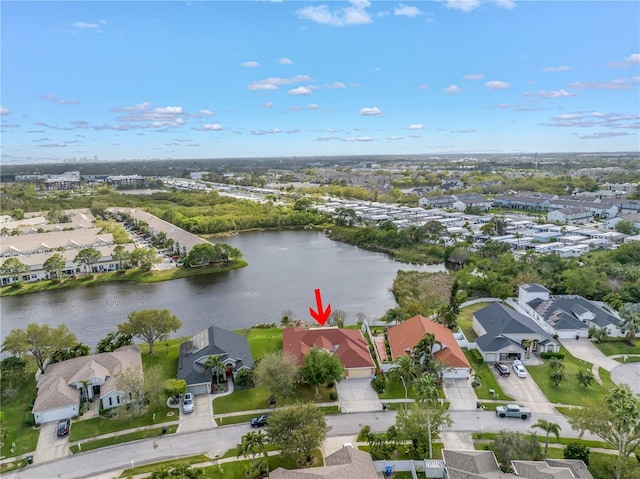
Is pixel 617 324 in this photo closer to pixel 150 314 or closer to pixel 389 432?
pixel 389 432

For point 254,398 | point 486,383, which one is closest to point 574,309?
point 486,383

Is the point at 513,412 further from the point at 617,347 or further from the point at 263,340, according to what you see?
the point at 263,340

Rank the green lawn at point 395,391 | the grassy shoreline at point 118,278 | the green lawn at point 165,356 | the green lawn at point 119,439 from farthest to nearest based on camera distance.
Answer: the grassy shoreline at point 118,278 → the green lawn at point 165,356 → the green lawn at point 395,391 → the green lawn at point 119,439

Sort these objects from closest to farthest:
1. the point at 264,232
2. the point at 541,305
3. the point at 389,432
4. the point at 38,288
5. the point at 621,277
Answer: the point at 389,432, the point at 541,305, the point at 621,277, the point at 38,288, the point at 264,232

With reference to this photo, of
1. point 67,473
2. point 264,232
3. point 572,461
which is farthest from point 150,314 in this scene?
point 264,232

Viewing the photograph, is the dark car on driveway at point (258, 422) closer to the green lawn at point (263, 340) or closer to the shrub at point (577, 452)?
the green lawn at point (263, 340)

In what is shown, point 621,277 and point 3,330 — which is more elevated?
point 621,277

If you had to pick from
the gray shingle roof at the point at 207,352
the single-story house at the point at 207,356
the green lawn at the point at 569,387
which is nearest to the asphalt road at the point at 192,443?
the green lawn at the point at 569,387

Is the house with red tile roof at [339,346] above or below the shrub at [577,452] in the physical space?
above
